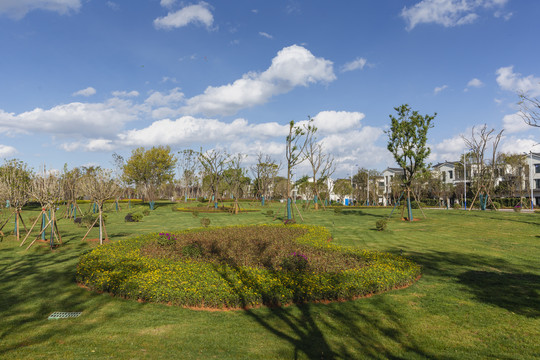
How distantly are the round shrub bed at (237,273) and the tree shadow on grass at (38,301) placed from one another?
2.39 ft

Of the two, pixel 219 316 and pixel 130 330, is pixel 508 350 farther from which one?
pixel 130 330

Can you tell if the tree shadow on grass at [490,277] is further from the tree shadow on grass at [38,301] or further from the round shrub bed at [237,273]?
the tree shadow on grass at [38,301]

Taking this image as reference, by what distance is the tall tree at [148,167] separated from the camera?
52737 mm

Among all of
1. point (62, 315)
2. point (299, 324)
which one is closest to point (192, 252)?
point (62, 315)

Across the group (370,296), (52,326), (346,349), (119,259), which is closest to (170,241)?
(119,259)

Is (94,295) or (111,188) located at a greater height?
(111,188)

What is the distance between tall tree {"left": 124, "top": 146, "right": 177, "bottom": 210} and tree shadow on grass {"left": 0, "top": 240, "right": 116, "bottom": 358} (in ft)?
133

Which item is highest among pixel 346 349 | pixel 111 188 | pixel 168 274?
pixel 111 188

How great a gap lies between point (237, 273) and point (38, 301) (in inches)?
212

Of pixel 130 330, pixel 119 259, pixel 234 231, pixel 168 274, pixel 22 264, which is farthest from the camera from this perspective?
pixel 234 231

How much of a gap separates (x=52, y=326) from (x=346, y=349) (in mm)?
6265

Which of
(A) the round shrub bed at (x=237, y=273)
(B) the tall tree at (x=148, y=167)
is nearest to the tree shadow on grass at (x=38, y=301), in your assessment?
(A) the round shrub bed at (x=237, y=273)

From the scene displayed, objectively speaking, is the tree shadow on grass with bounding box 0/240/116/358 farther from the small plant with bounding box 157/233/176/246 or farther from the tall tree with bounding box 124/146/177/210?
the tall tree with bounding box 124/146/177/210

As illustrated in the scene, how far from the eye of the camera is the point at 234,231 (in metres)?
18.3
